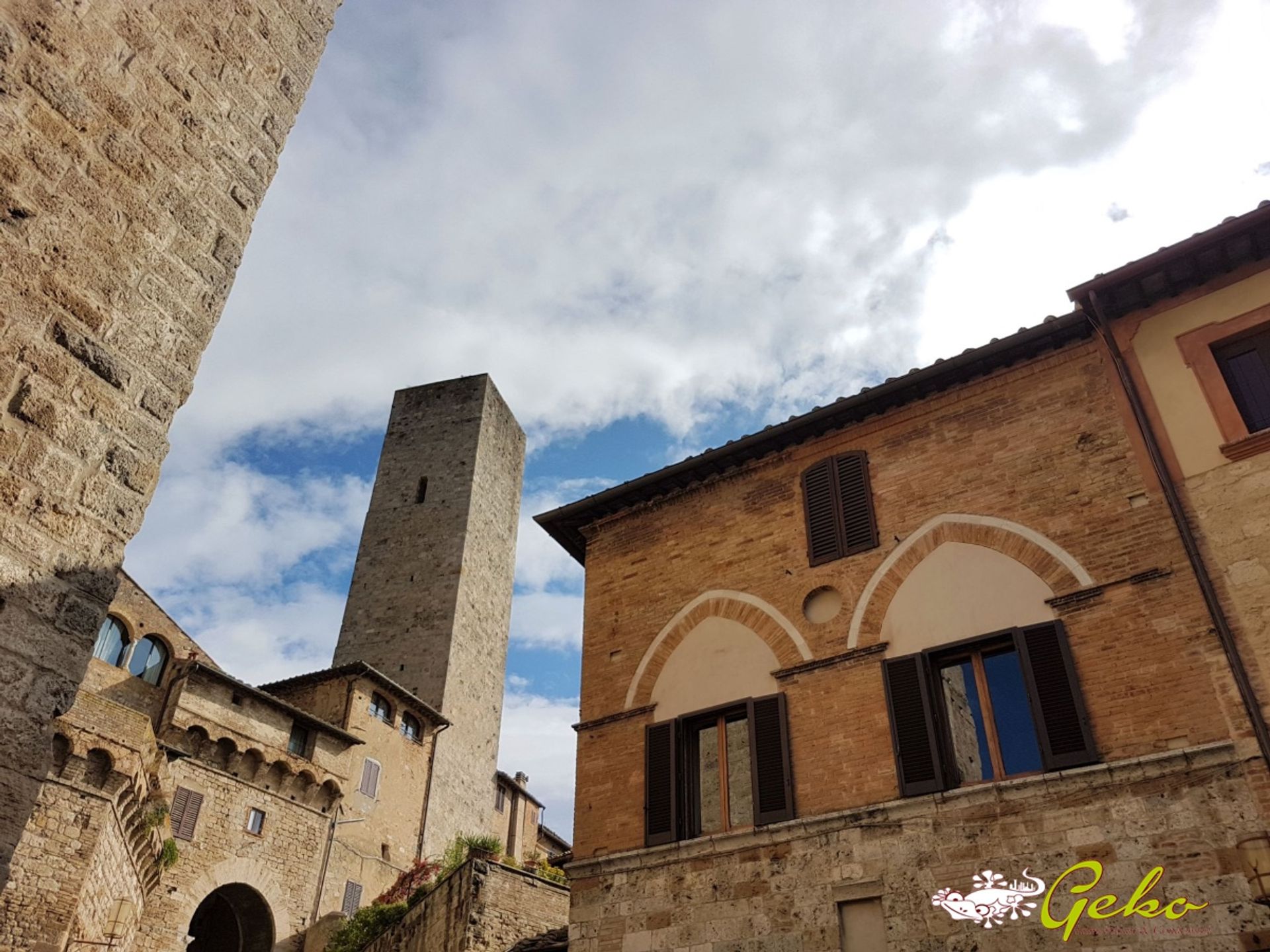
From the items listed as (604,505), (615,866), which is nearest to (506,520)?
(604,505)

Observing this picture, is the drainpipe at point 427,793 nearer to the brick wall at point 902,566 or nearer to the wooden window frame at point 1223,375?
the brick wall at point 902,566

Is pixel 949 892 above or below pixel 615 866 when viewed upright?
below

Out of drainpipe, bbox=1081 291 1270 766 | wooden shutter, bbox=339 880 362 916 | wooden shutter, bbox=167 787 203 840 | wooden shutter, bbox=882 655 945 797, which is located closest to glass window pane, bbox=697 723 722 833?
wooden shutter, bbox=882 655 945 797

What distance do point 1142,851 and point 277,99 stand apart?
27.0 ft

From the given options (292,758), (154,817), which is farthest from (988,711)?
(292,758)

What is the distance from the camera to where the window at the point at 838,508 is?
10820mm

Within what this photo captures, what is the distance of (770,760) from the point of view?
32.7 feet

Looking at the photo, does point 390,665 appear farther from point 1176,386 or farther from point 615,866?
point 1176,386

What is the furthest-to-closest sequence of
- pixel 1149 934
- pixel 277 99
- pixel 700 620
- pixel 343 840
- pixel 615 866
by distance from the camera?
pixel 343 840 → pixel 700 620 → pixel 615 866 → pixel 1149 934 → pixel 277 99

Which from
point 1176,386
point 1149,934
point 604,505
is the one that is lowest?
point 1149,934

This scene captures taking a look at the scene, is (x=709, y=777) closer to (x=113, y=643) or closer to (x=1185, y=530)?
(x=1185, y=530)

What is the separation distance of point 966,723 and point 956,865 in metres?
1.36

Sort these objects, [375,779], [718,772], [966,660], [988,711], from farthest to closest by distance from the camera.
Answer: [375,779] < [718,772] < [966,660] < [988,711]

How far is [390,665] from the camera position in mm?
30812
